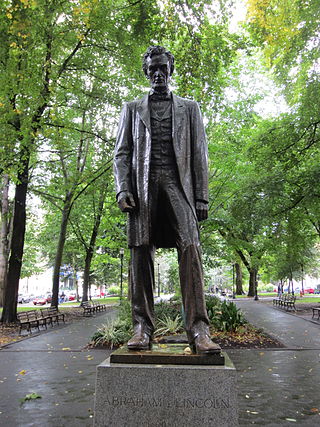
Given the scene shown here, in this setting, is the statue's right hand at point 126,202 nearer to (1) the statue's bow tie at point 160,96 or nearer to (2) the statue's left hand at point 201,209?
(2) the statue's left hand at point 201,209

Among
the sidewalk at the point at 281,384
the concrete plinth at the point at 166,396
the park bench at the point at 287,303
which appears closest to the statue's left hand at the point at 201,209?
the concrete plinth at the point at 166,396

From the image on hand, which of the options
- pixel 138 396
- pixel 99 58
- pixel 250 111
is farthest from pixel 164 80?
pixel 250 111

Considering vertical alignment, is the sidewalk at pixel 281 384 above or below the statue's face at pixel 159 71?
below

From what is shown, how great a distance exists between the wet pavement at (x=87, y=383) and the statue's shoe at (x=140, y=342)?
156 cm

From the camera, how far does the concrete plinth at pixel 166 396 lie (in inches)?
114

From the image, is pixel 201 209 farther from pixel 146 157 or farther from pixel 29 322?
pixel 29 322

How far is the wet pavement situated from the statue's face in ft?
12.8

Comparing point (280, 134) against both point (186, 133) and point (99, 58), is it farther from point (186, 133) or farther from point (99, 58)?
point (186, 133)

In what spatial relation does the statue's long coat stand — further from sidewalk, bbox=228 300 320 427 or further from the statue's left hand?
sidewalk, bbox=228 300 320 427

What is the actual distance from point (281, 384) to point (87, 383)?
3207 mm

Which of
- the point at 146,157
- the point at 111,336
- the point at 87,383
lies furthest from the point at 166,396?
the point at 111,336

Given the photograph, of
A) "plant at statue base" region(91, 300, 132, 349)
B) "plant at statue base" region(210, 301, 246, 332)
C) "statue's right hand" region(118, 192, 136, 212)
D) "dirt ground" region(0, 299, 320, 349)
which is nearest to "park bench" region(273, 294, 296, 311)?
"dirt ground" region(0, 299, 320, 349)

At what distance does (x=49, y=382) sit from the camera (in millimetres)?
6355

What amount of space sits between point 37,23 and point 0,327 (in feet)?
35.5
